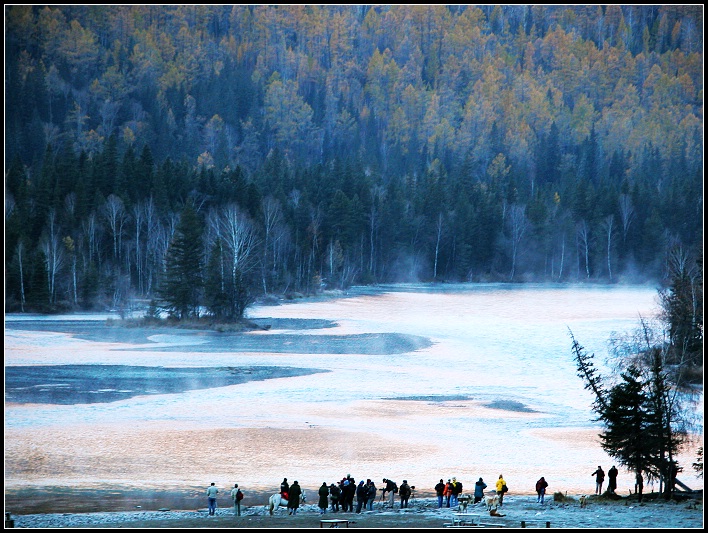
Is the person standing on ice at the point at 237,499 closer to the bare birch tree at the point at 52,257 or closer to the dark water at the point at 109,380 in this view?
the dark water at the point at 109,380

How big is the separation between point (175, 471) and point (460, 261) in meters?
63.7

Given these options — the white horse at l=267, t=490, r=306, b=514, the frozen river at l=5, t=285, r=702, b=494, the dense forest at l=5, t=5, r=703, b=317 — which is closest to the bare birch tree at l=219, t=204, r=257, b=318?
the dense forest at l=5, t=5, r=703, b=317

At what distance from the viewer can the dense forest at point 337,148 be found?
64.2 metres

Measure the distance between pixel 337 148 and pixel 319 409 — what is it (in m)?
104

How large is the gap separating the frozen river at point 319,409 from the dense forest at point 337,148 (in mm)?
9440

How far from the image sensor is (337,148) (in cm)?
13100

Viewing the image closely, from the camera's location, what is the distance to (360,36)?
521 feet

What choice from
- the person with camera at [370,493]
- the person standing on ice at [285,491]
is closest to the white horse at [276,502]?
the person standing on ice at [285,491]

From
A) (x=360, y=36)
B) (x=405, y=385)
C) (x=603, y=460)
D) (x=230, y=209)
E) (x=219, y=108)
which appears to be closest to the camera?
(x=603, y=460)

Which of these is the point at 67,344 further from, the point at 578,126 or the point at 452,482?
the point at 578,126

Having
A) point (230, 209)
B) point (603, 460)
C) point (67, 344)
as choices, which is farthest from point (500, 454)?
point (230, 209)

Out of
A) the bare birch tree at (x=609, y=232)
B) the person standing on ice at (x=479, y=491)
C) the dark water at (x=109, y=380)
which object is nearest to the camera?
the person standing on ice at (x=479, y=491)

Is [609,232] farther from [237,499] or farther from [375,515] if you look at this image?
[237,499]

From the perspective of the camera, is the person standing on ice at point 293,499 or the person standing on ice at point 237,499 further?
the person standing on ice at point 293,499
